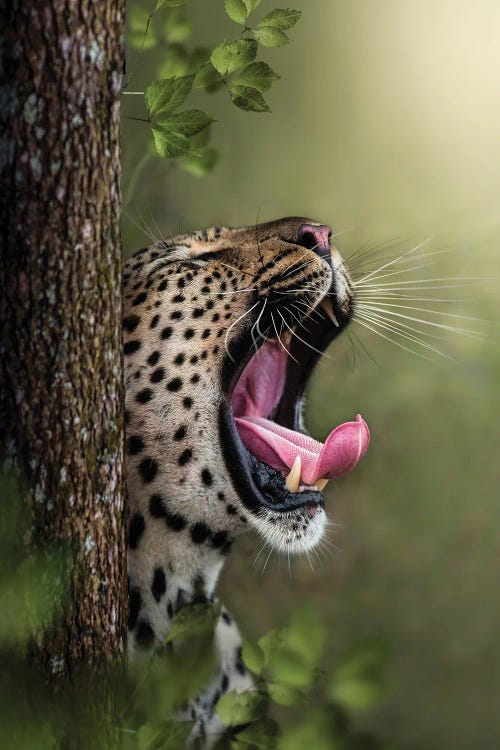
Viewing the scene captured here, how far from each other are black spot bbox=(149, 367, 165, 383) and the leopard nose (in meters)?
0.41

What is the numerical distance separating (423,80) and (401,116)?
19 centimetres

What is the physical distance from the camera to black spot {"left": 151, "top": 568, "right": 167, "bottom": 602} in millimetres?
1832

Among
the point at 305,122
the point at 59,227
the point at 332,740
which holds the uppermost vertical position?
the point at 305,122

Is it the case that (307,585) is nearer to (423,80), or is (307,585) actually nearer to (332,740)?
(423,80)

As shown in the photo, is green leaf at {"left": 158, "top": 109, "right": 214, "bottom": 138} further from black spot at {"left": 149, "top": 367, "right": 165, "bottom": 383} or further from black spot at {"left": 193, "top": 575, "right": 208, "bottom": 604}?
black spot at {"left": 193, "top": 575, "right": 208, "bottom": 604}

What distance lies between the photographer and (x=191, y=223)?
186 inches

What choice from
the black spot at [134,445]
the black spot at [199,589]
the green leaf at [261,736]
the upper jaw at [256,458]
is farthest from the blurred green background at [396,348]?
the green leaf at [261,736]

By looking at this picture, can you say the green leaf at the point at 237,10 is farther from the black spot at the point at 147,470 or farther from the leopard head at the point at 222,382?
the black spot at the point at 147,470

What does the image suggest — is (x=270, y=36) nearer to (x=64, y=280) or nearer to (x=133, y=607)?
(x=64, y=280)

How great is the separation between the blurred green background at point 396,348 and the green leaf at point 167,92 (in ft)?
9.93

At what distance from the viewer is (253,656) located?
138cm

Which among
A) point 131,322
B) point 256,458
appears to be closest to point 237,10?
point 131,322

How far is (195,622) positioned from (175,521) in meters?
0.56

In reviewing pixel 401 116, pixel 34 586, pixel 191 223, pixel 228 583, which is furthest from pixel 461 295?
pixel 34 586
